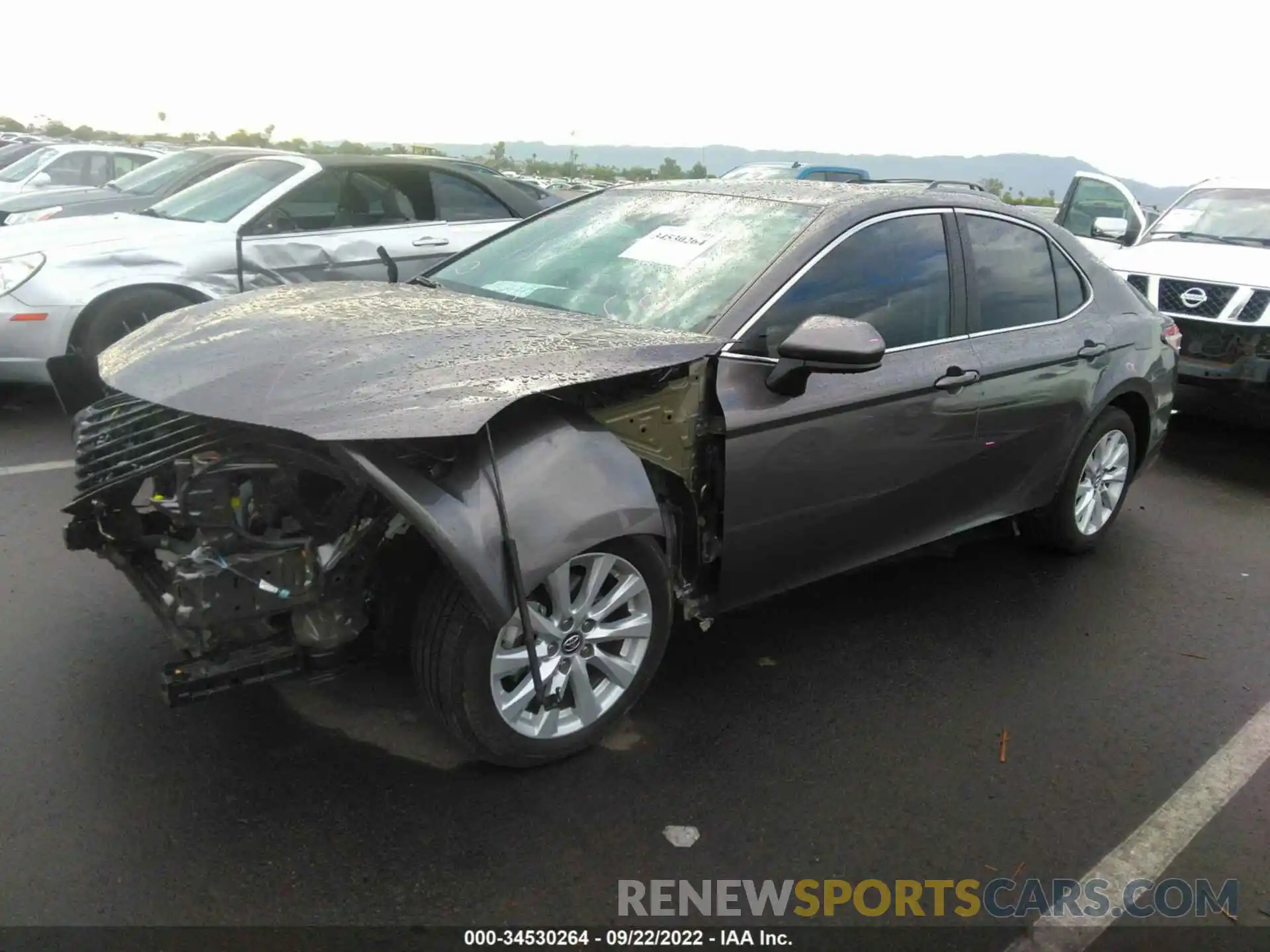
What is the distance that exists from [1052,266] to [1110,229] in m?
4.61

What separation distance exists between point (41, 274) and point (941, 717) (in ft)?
17.9

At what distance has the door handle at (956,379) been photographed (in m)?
3.60

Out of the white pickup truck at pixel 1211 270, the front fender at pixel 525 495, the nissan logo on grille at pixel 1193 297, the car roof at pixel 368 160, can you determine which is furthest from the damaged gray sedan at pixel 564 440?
the nissan logo on grille at pixel 1193 297

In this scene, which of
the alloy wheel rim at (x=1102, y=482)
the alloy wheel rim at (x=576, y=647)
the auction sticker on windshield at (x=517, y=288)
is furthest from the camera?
the alloy wheel rim at (x=1102, y=482)

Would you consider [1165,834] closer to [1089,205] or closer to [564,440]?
[564,440]

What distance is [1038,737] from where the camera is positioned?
328 centimetres

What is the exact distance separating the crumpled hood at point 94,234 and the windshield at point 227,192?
232 mm

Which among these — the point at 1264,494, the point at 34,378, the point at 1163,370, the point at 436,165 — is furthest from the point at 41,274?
the point at 1264,494

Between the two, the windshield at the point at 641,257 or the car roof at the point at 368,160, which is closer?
the windshield at the point at 641,257

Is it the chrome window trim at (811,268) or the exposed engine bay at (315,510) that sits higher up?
the chrome window trim at (811,268)

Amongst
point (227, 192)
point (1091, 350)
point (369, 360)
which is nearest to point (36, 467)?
point (227, 192)

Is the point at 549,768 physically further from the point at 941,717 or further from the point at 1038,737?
the point at 1038,737

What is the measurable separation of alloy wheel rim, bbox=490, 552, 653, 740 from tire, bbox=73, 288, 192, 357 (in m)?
4.00

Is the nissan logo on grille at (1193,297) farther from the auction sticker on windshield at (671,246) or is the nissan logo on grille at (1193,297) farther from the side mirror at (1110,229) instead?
the auction sticker on windshield at (671,246)
